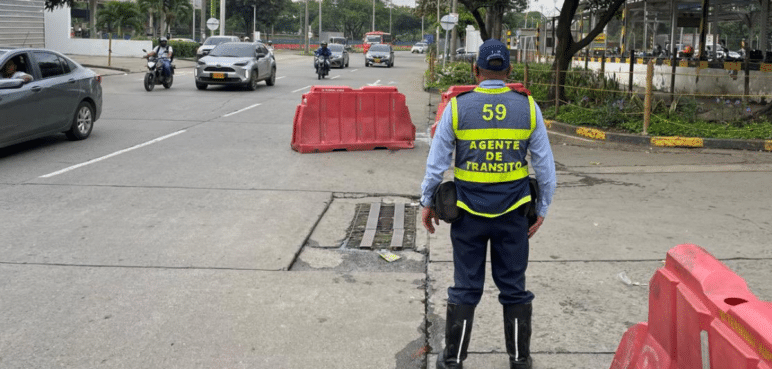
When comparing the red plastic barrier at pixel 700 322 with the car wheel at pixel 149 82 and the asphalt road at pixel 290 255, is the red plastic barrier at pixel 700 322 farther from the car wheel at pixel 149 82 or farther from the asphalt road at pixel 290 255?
the car wheel at pixel 149 82

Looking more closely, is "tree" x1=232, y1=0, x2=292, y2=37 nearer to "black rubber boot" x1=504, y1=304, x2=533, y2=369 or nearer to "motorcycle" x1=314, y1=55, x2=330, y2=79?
"motorcycle" x1=314, y1=55, x2=330, y2=79

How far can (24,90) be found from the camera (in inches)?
458

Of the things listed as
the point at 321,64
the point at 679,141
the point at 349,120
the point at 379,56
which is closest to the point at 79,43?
the point at 379,56

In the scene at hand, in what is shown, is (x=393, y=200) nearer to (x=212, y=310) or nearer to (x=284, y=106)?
(x=212, y=310)

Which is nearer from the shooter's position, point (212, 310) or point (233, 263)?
point (212, 310)

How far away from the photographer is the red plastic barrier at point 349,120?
40.8 feet

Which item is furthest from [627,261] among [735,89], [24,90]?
[735,89]

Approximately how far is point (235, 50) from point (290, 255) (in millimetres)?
21049

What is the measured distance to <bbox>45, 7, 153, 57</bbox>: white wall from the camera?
4919 centimetres

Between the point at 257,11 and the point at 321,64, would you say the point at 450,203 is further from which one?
the point at 257,11

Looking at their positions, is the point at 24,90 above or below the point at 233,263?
above

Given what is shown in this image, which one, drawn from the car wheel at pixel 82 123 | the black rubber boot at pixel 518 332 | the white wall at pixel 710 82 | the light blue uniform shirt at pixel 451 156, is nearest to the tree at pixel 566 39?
the white wall at pixel 710 82

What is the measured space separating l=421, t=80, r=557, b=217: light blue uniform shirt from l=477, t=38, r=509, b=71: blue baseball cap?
2.9 inches

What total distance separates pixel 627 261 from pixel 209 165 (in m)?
6.26
